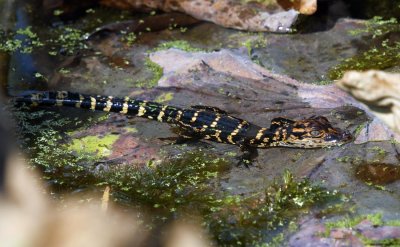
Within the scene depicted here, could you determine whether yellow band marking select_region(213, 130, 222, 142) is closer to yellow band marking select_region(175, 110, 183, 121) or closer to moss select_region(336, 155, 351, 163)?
yellow band marking select_region(175, 110, 183, 121)

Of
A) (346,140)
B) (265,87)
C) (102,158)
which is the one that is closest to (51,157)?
(102,158)

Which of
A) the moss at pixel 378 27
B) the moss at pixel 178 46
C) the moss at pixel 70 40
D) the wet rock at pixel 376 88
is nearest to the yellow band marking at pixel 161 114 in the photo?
the moss at pixel 178 46

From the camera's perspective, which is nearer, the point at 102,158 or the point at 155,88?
the point at 102,158

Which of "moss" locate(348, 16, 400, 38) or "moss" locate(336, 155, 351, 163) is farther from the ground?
"moss" locate(348, 16, 400, 38)

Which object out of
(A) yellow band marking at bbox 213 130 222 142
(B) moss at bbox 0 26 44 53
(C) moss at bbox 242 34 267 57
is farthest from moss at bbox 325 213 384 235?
(B) moss at bbox 0 26 44 53

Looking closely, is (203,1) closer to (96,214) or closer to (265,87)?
(265,87)

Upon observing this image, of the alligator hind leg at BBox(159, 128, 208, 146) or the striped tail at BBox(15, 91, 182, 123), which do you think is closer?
the alligator hind leg at BBox(159, 128, 208, 146)

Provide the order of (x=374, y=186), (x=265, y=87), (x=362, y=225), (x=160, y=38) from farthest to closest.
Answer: (x=160, y=38)
(x=265, y=87)
(x=374, y=186)
(x=362, y=225)
